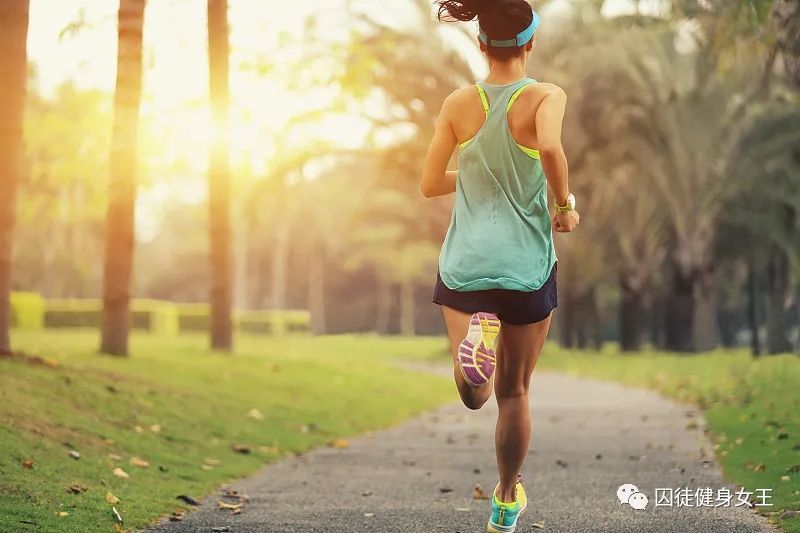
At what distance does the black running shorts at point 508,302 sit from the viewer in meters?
4.77

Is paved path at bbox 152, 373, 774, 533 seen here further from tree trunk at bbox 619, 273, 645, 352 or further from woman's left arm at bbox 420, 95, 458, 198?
tree trunk at bbox 619, 273, 645, 352

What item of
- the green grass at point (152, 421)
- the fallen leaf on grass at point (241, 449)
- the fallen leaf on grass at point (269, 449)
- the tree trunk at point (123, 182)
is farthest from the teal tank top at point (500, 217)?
the tree trunk at point (123, 182)

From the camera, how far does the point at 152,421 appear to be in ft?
34.2

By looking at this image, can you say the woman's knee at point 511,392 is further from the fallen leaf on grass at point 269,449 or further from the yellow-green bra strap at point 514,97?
the fallen leaf on grass at point 269,449

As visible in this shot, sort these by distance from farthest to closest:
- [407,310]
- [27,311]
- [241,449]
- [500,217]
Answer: [407,310], [27,311], [241,449], [500,217]

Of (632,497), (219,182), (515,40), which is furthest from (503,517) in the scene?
(219,182)

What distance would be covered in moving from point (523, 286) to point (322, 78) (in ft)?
57.9

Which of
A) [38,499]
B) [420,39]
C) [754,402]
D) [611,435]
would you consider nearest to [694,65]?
[420,39]

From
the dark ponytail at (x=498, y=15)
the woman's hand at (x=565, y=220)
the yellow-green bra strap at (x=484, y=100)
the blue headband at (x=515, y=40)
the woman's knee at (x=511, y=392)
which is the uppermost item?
the dark ponytail at (x=498, y=15)

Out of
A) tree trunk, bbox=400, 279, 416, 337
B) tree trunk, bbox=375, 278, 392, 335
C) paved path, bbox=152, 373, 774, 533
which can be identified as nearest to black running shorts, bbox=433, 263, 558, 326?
paved path, bbox=152, 373, 774, 533

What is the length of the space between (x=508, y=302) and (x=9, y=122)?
26.3 feet

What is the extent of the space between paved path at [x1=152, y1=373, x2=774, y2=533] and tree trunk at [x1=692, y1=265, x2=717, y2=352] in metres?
16.7

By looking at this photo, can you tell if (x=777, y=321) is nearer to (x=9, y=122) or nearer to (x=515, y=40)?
(x=9, y=122)

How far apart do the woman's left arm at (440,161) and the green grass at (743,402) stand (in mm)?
2481
